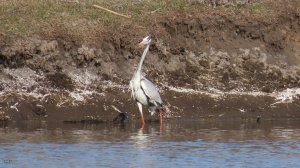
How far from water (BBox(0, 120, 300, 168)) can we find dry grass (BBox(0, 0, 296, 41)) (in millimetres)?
2773

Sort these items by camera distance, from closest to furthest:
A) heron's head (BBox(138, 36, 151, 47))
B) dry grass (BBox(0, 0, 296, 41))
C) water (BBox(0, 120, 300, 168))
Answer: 1. water (BBox(0, 120, 300, 168))
2. heron's head (BBox(138, 36, 151, 47))
3. dry grass (BBox(0, 0, 296, 41))

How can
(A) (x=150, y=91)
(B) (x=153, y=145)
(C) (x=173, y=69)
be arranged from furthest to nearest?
(C) (x=173, y=69) → (A) (x=150, y=91) → (B) (x=153, y=145)

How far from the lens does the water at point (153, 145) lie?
12930 millimetres

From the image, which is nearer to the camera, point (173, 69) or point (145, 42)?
point (145, 42)

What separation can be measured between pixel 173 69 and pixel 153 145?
5.34m

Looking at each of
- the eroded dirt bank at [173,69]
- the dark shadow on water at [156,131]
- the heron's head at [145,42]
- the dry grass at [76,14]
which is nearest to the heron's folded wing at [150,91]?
the dark shadow on water at [156,131]

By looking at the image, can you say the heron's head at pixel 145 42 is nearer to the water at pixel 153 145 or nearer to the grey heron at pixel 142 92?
the grey heron at pixel 142 92

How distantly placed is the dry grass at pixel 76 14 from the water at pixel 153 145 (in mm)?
2773

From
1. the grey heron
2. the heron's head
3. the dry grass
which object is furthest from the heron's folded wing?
the dry grass

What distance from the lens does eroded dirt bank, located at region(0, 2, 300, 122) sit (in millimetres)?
17891

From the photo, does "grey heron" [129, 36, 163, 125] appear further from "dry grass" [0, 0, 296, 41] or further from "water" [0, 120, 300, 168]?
"dry grass" [0, 0, 296, 41]

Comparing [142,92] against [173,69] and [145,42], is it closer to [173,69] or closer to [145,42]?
[145,42]

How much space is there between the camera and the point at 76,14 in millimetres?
20312

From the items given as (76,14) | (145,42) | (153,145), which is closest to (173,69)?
(145,42)
